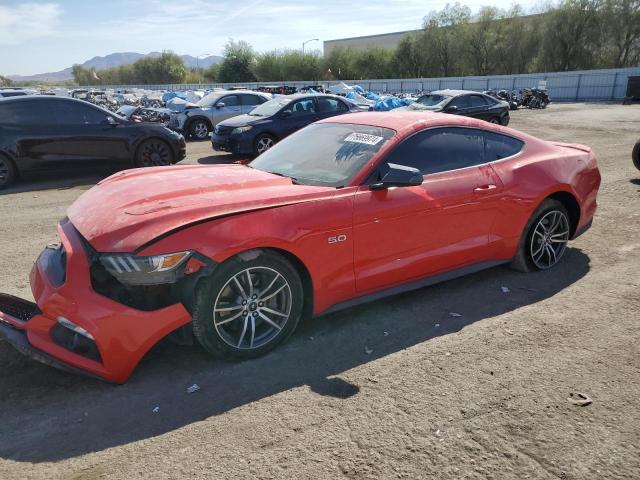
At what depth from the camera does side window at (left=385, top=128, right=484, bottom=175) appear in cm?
409

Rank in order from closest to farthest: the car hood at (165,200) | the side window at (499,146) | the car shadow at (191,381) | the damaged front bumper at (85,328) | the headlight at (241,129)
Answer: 1. the car shadow at (191,381)
2. the damaged front bumper at (85,328)
3. the car hood at (165,200)
4. the side window at (499,146)
5. the headlight at (241,129)

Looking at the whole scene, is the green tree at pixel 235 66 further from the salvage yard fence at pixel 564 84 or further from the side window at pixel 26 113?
the side window at pixel 26 113

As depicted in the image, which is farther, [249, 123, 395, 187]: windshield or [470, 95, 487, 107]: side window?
[470, 95, 487, 107]: side window

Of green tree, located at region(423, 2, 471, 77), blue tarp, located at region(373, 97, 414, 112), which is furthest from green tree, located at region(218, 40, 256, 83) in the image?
blue tarp, located at region(373, 97, 414, 112)

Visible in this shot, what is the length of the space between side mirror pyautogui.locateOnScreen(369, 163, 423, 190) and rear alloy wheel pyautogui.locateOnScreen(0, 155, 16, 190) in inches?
336

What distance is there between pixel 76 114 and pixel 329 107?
21.2 feet

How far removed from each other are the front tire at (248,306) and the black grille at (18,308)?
1049 mm

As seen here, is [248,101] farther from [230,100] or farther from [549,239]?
[549,239]

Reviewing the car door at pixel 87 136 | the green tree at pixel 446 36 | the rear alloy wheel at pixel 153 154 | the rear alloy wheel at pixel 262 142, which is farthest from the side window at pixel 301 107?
the green tree at pixel 446 36

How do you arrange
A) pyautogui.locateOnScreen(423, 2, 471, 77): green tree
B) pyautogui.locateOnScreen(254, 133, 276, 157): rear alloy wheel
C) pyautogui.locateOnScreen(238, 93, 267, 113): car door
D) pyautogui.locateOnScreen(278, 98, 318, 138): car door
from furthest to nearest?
pyautogui.locateOnScreen(423, 2, 471, 77): green tree
pyautogui.locateOnScreen(238, 93, 267, 113): car door
pyautogui.locateOnScreen(278, 98, 318, 138): car door
pyautogui.locateOnScreen(254, 133, 276, 157): rear alloy wheel

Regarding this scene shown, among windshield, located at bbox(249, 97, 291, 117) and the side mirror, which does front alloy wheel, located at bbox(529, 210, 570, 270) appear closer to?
the side mirror

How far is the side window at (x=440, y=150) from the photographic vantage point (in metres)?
4.09

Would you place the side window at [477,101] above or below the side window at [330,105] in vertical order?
below

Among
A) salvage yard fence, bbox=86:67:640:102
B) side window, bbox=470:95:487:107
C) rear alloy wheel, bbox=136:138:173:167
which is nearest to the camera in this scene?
rear alloy wheel, bbox=136:138:173:167
